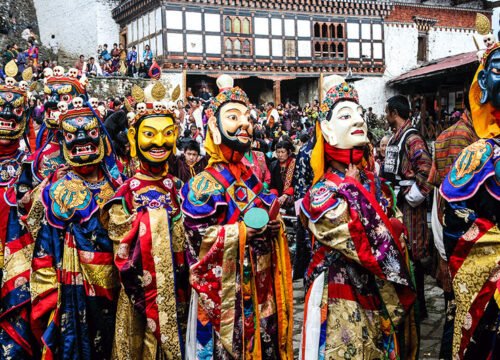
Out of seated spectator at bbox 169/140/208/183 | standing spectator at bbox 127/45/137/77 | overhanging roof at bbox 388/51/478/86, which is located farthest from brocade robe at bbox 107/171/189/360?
standing spectator at bbox 127/45/137/77

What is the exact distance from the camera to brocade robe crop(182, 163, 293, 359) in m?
3.65

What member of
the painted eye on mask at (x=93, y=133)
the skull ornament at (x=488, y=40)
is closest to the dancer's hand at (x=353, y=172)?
the skull ornament at (x=488, y=40)

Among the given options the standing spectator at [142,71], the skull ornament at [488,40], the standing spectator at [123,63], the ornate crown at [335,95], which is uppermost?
the standing spectator at [123,63]

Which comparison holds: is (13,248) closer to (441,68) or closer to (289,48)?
(441,68)

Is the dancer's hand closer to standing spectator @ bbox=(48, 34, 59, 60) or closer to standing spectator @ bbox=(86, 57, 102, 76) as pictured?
standing spectator @ bbox=(86, 57, 102, 76)

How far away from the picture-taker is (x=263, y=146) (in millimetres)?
11164

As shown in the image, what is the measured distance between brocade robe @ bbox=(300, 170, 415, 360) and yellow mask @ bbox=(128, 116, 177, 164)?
4.08 feet

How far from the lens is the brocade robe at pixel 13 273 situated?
4.62 m

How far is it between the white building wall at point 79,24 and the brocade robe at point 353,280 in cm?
2773

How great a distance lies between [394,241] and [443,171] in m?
1.72

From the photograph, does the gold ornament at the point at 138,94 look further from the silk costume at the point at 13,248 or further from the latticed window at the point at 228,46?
the latticed window at the point at 228,46

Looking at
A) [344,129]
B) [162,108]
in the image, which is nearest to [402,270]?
[344,129]

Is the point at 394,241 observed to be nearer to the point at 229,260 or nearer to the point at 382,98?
the point at 229,260

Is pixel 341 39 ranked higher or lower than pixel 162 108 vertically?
higher
